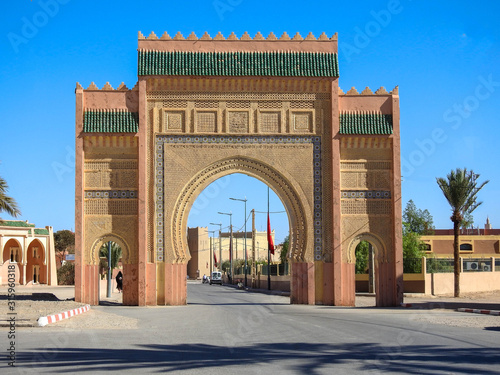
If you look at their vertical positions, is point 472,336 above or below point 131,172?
below

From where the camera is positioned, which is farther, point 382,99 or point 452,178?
point 452,178

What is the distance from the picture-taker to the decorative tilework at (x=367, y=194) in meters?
25.3

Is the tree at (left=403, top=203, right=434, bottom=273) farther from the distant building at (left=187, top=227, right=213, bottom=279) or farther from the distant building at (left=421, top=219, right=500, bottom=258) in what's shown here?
the distant building at (left=187, top=227, right=213, bottom=279)

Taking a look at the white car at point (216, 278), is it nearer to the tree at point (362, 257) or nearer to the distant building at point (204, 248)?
the tree at point (362, 257)

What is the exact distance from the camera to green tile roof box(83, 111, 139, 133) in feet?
81.6

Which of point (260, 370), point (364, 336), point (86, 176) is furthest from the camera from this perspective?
point (86, 176)

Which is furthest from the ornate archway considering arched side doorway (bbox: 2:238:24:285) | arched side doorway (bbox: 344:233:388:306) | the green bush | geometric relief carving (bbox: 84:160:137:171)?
the green bush

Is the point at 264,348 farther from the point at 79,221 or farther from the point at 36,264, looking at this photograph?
the point at 36,264

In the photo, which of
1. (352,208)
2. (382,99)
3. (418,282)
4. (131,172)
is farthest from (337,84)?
(418,282)

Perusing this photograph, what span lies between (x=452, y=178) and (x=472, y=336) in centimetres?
2126

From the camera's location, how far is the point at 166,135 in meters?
25.2

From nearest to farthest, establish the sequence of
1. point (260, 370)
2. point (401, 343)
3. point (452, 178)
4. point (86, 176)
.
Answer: point (260, 370)
point (401, 343)
point (86, 176)
point (452, 178)

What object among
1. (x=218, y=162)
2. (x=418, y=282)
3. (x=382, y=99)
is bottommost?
(x=418, y=282)

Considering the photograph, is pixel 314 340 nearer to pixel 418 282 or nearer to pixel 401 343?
pixel 401 343
